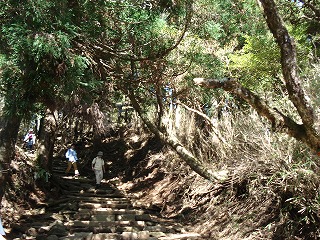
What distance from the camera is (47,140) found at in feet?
42.2

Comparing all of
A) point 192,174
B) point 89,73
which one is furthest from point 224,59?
point 89,73

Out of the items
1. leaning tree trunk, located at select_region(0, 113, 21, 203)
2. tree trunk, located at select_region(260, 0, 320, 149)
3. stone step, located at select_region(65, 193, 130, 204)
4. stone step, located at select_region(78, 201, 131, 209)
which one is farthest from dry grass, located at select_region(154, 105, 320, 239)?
leaning tree trunk, located at select_region(0, 113, 21, 203)

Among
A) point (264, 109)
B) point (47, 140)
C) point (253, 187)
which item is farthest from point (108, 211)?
point (264, 109)

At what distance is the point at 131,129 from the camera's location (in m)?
19.0

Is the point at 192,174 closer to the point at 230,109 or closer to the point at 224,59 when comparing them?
the point at 230,109

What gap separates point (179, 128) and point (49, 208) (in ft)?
15.6

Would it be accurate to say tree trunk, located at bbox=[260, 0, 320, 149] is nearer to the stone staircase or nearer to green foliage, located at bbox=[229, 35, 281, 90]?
the stone staircase

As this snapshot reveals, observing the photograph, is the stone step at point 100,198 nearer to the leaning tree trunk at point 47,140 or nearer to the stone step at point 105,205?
the stone step at point 105,205

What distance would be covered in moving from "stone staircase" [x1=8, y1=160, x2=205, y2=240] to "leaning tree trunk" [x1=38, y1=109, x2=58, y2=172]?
0.86 meters

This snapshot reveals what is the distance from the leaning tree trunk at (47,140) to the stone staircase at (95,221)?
857mm

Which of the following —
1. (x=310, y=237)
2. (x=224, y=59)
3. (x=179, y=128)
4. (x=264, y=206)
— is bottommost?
(x=310, y=237)

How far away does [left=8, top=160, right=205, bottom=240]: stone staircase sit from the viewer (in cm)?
844

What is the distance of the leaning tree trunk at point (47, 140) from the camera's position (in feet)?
40.9

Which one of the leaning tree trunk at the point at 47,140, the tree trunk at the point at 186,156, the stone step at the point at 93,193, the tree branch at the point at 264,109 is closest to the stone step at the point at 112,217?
the tree trunk at the point at 186,156
